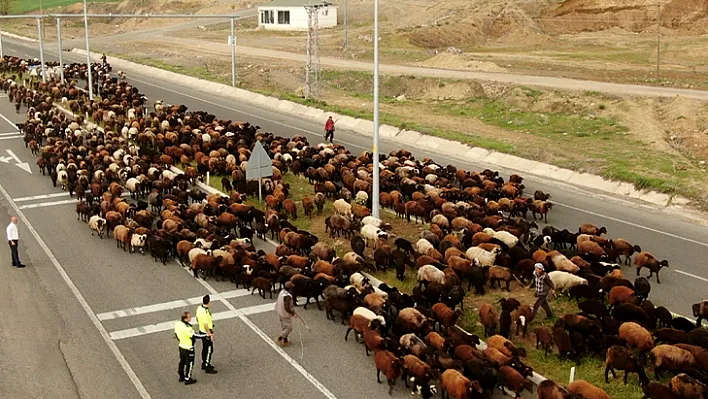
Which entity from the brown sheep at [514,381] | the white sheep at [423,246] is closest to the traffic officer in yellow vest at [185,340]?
the brown sheep at [514,381]

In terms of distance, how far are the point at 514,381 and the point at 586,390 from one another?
4.40 ft

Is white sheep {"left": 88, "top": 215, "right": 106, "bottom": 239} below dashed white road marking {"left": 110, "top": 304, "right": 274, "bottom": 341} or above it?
above

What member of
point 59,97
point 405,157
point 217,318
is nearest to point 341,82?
point 59,97

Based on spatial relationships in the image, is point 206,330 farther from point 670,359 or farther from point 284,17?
point 284,17

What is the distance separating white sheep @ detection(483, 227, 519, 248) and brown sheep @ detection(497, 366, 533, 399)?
7943mm

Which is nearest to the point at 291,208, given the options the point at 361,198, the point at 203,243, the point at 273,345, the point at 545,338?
the point at 361,198

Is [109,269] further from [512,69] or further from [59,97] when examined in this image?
[512,69]

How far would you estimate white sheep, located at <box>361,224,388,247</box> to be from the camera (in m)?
24.1

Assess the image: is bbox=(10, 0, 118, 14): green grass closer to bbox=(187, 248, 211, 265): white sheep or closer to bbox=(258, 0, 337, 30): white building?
bbox=(258, 0, 337, 30): white building

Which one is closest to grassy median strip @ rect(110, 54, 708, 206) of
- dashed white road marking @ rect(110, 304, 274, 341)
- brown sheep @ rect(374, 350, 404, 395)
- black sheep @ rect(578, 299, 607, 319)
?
black sheep @ rect(578, 299, 607, 319)

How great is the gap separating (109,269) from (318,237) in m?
6.23

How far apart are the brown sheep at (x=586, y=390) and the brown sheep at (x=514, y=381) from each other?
0.88 m

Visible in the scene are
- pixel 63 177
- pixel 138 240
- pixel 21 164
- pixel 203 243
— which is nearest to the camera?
pixel 203 243

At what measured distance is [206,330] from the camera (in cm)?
1631
